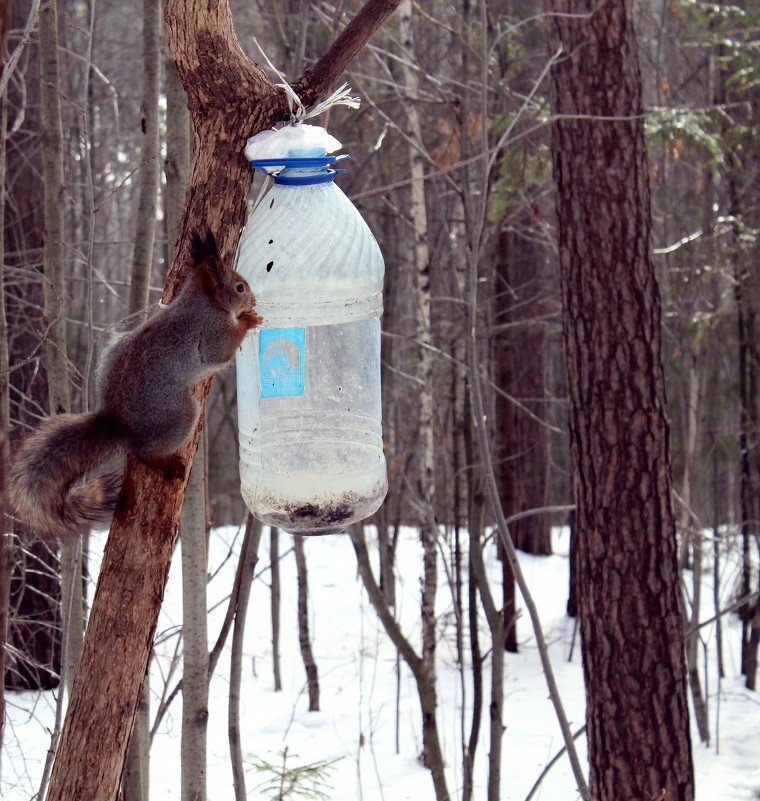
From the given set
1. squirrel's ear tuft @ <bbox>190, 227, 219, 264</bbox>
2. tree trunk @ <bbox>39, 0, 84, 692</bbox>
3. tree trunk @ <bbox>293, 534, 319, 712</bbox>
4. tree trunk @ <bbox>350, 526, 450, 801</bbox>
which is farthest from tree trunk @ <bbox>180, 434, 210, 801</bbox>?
tree trunk @ <bbox>293, 534, 319, 712</bbox>

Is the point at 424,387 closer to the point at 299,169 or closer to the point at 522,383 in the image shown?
the point at 299,169

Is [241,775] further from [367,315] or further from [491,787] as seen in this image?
[367,315]

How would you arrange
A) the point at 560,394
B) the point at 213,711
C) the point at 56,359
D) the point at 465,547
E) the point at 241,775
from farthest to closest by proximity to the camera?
the point at 560,394, the point at 465,547, the point at 213,711, the point at 241,775, the point at 56,359

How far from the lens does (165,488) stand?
2.06m

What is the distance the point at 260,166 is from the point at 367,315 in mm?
943

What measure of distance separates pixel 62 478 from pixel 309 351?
4.07ft

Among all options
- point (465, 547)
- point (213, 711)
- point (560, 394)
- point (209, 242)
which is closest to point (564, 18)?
point (209, 242)

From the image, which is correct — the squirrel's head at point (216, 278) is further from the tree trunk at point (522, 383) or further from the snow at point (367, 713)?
the tree trunk at point (522, 383)

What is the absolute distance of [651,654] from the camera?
4.23 meters

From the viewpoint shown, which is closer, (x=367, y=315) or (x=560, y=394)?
(x=367, y=315)

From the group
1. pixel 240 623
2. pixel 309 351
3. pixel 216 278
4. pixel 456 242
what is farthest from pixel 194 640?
pixel 456 242

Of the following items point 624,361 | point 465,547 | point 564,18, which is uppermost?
point 564,18

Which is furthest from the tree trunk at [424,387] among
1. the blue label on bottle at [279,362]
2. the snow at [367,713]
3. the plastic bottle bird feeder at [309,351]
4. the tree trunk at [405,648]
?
the blue label on bottle at [279,362]

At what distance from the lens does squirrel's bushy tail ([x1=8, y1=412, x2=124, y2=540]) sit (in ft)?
6.79
